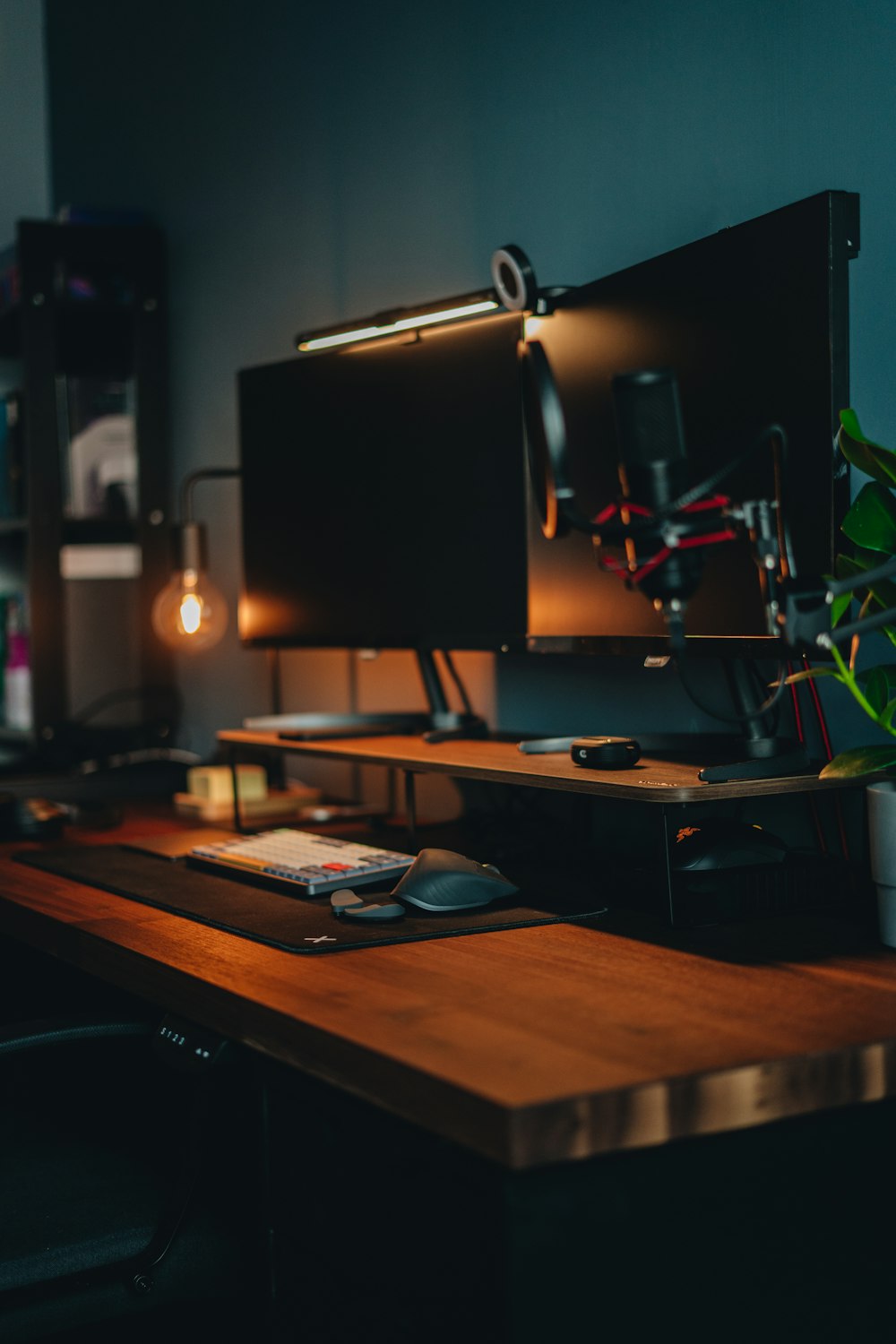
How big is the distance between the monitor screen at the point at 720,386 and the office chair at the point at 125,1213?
2.04ft

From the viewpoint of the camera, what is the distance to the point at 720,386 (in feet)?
4.34

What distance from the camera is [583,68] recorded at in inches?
72.2

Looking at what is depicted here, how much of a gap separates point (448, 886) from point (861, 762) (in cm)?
40

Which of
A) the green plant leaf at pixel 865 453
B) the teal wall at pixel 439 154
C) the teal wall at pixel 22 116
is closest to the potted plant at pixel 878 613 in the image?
the green plant leaf at pixel 865 453

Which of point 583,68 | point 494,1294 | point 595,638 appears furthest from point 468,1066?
point 583,68

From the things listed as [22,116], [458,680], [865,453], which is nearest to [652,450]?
[865,453]

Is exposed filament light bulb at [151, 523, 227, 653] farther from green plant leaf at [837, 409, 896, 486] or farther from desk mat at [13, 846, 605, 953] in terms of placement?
green plant leaf at [837, 409, 896, 486]

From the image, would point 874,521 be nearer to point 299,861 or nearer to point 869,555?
point 869,555

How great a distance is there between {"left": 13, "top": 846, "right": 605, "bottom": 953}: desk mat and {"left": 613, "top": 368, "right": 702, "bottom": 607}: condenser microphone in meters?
0.43

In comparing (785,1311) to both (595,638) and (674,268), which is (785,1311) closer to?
(595,638)

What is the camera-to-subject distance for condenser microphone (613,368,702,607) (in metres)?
1.02

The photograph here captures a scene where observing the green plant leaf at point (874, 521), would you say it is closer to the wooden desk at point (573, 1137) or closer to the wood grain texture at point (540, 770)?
the wood grain texture at point (540, 770)

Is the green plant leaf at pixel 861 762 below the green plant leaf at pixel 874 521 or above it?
below

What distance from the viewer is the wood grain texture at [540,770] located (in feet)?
4.03
